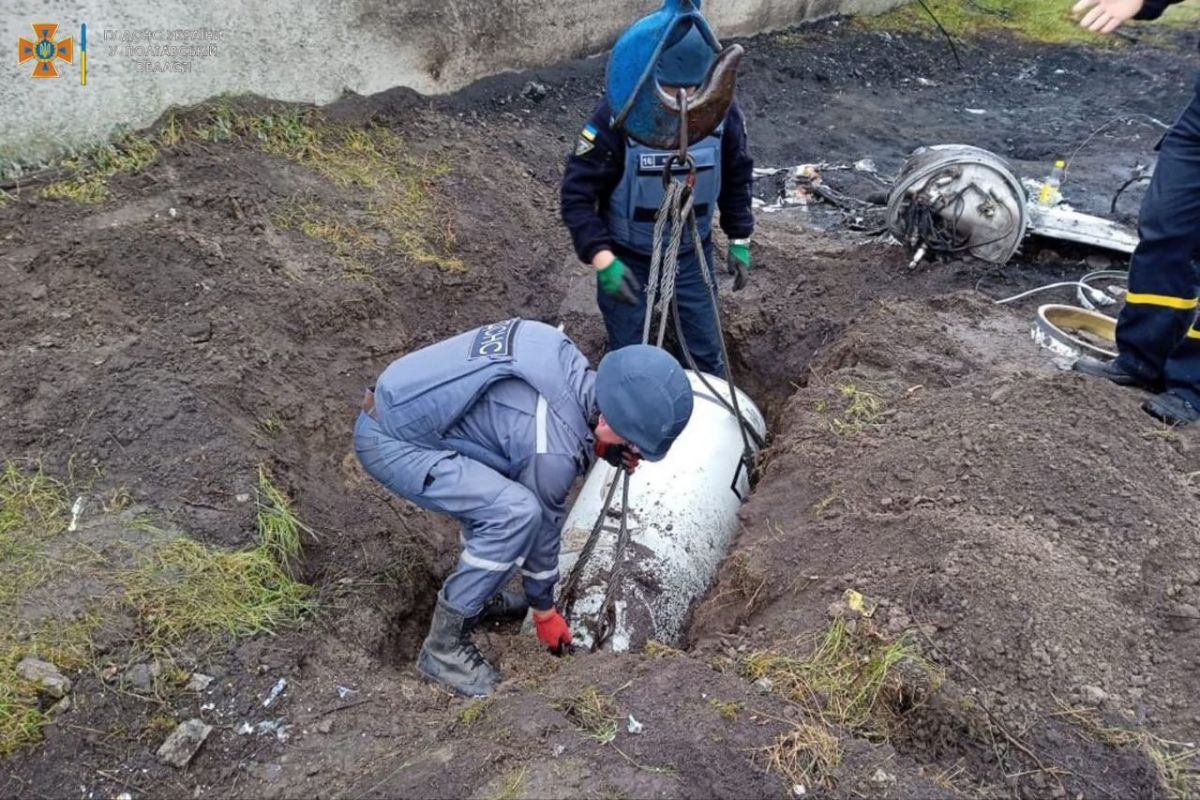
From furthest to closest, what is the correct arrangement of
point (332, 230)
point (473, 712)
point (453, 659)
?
point (332, 230) → point (453, 659) → point (473, 712)

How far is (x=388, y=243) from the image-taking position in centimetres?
485

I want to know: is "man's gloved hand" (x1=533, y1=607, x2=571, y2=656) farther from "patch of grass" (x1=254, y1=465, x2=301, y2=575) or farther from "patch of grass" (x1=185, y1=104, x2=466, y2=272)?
"patch of grass" (x1=185, y1=104, x2=466, y2=272)

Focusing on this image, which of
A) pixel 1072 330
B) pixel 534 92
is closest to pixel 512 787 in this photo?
pixel 1072 330

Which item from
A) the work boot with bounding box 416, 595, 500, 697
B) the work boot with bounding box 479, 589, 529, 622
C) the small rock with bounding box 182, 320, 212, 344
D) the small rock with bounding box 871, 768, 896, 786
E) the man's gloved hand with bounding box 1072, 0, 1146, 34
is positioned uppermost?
the man's gloved hand with bounding box 1072, 0, 1146, 34

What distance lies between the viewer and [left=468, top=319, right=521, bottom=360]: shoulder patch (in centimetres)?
283

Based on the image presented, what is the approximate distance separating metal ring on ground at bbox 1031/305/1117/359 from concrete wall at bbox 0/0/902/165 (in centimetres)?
425

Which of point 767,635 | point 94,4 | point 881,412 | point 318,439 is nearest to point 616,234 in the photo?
point 881,412

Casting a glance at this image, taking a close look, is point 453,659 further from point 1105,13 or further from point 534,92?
point 534,92

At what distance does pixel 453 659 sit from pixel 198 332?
1.95 meters

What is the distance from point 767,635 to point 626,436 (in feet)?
2.62

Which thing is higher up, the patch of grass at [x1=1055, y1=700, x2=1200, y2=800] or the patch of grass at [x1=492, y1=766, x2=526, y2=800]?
the patch of grass at [x1=1055, y1=700, x2=1200, y2=800]

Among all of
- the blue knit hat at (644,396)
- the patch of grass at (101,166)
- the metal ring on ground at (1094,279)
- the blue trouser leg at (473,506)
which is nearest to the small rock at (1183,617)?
the blue knit hat at (644,396)

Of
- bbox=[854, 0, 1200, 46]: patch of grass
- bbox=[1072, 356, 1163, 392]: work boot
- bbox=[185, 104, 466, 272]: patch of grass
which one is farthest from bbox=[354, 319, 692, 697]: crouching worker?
bbox=[854, 0, 1200, 46]: patch of grass

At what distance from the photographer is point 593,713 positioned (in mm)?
2432
